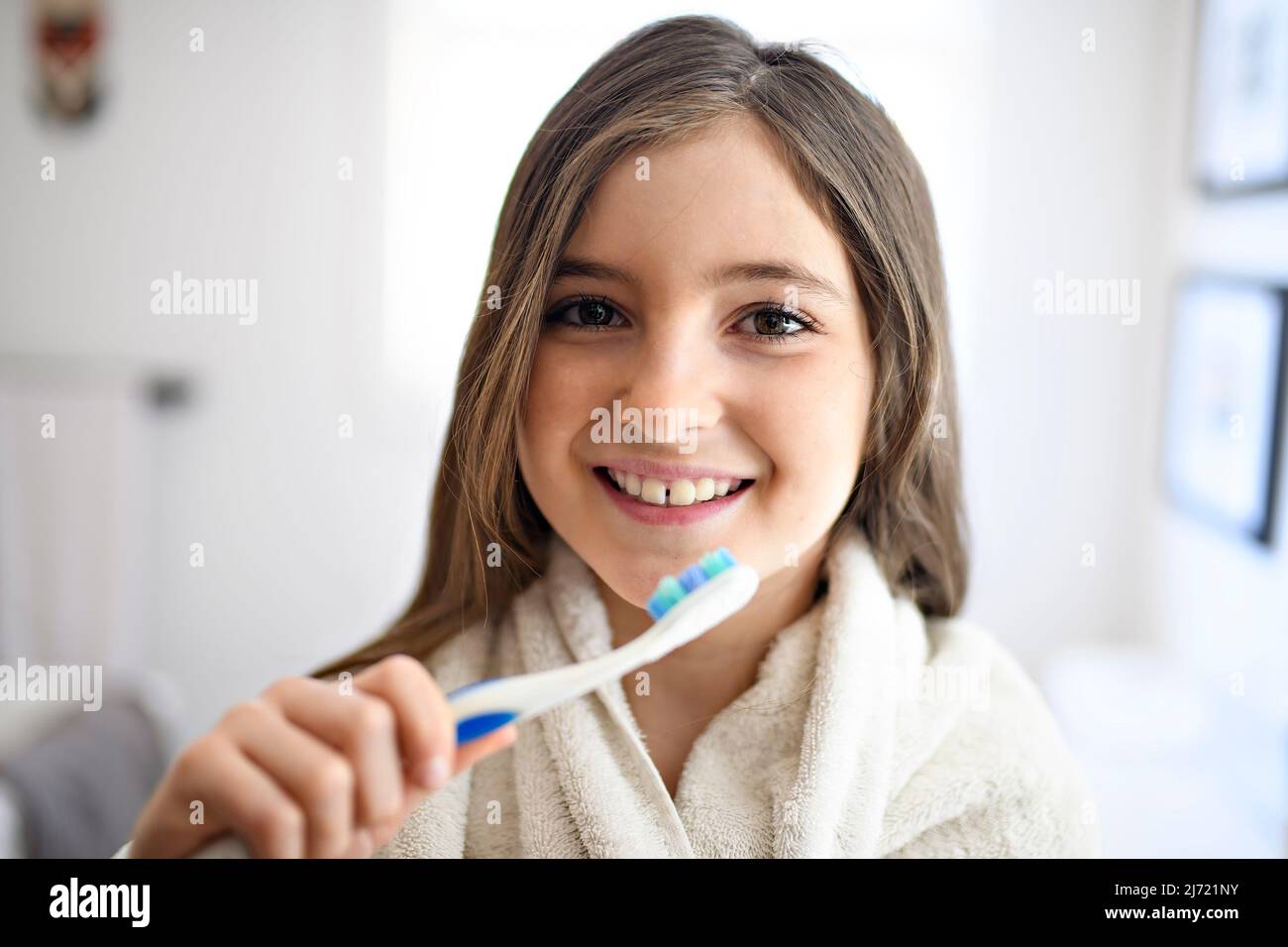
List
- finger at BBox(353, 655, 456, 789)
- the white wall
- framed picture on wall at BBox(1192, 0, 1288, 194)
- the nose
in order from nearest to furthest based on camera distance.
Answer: finger at BBox(353, 655, 456, 789), the nose, framed picture on wall at BBox(1192, 0, 1288, 194), the white wall

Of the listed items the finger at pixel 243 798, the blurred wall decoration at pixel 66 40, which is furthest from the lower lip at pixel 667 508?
the blurred wall decoration at pixel 66 40

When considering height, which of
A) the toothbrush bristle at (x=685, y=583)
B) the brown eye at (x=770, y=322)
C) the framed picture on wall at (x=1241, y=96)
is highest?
the framed picture on wall at (x=1241, y=96)

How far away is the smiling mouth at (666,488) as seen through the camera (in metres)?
0.48

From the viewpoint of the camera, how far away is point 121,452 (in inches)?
49.8

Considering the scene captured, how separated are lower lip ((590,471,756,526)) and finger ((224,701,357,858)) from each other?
200 millimetres

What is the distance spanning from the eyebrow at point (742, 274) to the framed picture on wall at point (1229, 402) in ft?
2.21

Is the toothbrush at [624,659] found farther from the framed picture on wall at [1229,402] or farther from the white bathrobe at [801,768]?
the framed picture on wall at [1229,402]

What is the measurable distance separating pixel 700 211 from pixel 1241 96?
787 millimetres

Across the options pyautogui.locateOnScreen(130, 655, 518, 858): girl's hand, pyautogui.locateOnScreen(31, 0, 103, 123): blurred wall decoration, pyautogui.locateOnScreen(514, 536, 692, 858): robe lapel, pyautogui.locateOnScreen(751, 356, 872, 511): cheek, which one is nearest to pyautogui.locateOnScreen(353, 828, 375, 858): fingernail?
pyautogui.locateOnScreen(130, 655, 518, 858): girl's hand

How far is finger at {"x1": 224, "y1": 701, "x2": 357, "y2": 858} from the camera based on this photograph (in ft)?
1.06

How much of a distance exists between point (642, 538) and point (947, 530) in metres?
0.23

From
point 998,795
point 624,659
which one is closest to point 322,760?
point 624,659

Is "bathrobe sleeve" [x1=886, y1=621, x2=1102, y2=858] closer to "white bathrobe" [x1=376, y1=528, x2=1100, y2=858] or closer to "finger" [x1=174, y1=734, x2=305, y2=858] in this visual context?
"white bathrobe" [x1=376, y1=528, x2=1100, y2=858]

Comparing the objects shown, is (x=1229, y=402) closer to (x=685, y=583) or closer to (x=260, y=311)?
(x=685, y=583)
